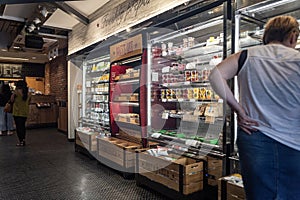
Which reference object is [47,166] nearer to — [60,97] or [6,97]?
[6,97]

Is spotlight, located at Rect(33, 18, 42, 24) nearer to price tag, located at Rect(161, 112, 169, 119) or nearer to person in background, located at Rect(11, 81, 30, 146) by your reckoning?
person in background, located at Rect(11, 81, 30, 146)

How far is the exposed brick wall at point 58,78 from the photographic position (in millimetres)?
9820

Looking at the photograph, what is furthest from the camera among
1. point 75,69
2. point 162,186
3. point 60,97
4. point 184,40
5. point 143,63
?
point 60,97

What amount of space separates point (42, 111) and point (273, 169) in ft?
34.0

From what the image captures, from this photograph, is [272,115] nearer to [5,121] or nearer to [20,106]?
[20,106]

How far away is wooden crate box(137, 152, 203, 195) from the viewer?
2766 mm

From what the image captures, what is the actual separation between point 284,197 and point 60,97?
33.4ft

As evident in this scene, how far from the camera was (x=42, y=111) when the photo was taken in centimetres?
1045

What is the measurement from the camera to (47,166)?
4.59 meters

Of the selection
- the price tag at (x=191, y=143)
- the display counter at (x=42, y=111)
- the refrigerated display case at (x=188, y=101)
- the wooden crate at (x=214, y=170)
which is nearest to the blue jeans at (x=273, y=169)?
→ the refrigerated display case at (x=188, y=101)

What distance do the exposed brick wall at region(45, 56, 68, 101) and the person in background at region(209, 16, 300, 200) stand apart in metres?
8.87

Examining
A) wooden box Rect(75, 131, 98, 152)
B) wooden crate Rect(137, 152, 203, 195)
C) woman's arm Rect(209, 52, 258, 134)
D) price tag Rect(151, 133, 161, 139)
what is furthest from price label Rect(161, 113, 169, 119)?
woman's arm Rect(209, 52, 258, 134)

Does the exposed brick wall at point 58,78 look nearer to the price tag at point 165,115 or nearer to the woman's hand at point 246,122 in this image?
the price tag at point 165,115

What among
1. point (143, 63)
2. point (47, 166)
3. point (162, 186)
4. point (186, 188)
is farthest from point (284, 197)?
point (47, 166)
